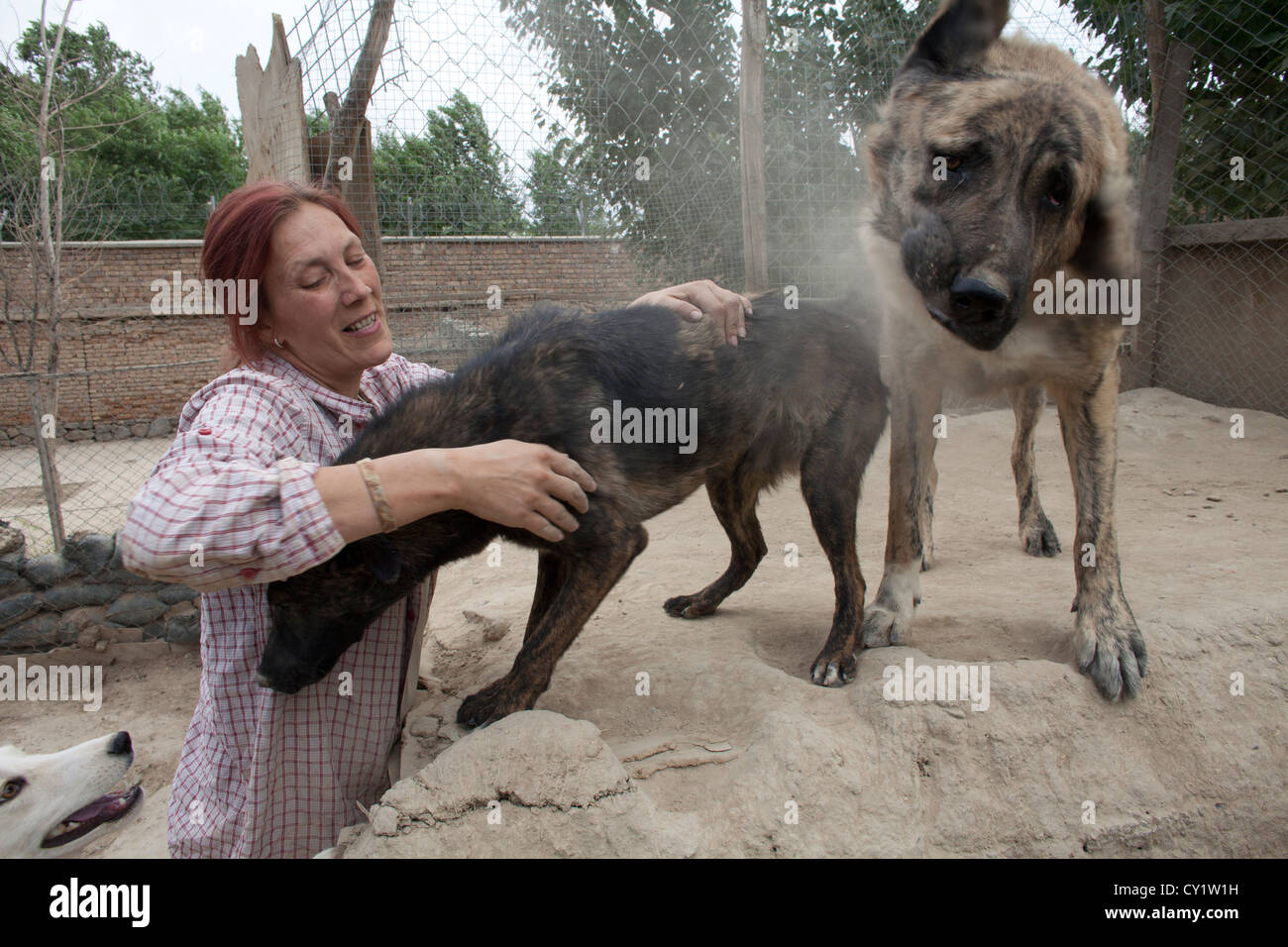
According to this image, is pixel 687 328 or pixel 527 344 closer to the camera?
pixel 527 344

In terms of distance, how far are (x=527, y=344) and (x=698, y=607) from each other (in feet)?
4.96

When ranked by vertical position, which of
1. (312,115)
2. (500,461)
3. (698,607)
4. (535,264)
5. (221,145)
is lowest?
(698,607)

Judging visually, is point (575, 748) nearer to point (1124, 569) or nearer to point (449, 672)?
point (449, 672)

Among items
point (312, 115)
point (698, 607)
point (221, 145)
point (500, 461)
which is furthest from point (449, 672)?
point (221, 145)

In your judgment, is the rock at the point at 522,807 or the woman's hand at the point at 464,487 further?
the rock at the point at 522,807

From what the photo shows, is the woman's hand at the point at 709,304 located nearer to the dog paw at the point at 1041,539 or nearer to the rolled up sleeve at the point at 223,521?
the rolled up sleeve at the point at 223,521

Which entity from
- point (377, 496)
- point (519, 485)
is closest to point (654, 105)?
point (519, 485)

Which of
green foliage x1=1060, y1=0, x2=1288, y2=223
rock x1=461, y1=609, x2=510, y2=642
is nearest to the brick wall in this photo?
rock x1=461, y1=609, x2=510, y2=642

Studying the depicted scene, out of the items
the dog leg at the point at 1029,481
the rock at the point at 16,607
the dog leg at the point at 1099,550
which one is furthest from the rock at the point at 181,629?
the dog leg at the point at 1099,550

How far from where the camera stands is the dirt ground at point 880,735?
82.7 inches

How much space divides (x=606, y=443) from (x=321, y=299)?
0.91 m

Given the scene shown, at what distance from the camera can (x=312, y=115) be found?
4617 mm

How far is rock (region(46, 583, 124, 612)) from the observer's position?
A: 5645mm

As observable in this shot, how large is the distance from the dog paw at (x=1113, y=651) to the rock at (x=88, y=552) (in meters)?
5.83
